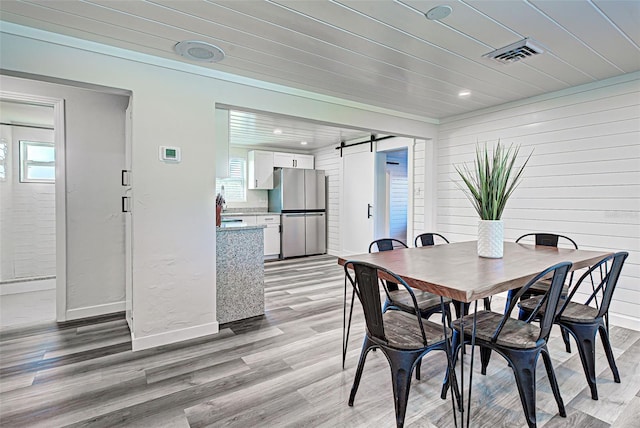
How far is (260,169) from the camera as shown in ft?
21.8

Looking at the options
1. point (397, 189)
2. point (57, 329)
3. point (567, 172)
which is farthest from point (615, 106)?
point (57, 329)

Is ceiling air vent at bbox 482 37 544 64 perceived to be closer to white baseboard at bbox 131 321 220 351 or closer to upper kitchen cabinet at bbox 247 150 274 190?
white baseboard at bbox 131 321 220 351

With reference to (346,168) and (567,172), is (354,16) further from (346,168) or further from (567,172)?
(346,168)

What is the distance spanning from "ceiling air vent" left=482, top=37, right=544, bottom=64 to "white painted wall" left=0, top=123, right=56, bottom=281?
5.70 meters

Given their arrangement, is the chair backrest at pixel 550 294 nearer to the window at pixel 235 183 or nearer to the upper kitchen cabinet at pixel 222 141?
the upper kitchen cabinet at pixel 222 141

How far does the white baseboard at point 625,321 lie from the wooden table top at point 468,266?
1230mm

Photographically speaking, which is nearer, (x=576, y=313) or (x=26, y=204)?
(x=576, y=313)

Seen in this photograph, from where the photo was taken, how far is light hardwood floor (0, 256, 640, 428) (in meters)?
1.78

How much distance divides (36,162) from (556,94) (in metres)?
6.64

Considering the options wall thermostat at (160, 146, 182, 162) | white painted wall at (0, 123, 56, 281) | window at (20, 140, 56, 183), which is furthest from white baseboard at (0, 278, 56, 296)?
wall thermostat at (160, 146, 182, 162)

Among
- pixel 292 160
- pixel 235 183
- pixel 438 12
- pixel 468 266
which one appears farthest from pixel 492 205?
pixel 235 183

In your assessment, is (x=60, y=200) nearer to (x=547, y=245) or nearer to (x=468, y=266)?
(x=468, y=266)

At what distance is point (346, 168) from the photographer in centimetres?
658

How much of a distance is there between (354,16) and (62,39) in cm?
200
